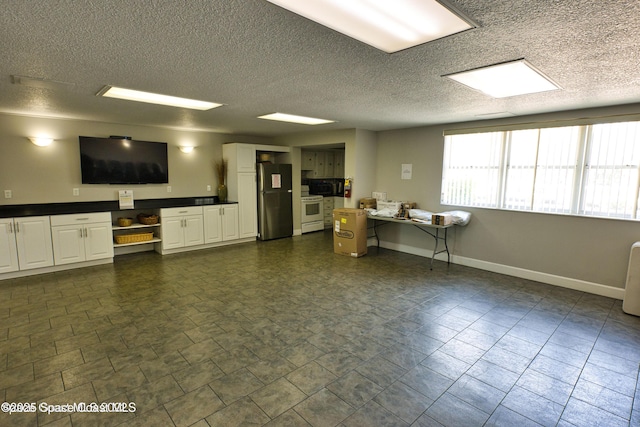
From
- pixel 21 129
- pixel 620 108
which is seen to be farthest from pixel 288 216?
pixel 620 108

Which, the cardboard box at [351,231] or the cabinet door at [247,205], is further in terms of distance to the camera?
the cabinet door at [247,205]

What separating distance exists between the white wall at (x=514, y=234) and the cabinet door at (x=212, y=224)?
329 centimetres

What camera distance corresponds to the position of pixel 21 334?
288cm

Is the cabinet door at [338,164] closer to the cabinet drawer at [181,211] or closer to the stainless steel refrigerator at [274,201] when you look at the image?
the stainless steel refrigerator at [274,201]

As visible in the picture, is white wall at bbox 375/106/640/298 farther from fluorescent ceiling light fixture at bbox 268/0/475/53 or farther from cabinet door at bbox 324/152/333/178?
fluorescent ceiling light fixture at bbox 268/0/475/53

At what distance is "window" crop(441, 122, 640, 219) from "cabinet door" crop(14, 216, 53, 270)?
20.2 ft

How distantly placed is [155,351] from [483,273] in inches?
175

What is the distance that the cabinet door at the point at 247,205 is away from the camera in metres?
6.71

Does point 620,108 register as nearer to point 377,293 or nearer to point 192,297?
point 377,293

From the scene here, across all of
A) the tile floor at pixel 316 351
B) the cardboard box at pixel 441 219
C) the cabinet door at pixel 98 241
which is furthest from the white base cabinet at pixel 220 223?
the cardboard box at pixel 441 219

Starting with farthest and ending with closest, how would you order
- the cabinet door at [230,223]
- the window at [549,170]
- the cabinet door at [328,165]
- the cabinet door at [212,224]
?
the cabinet door at [328,165]
the cabinet door at [230,223]
the cabinet door at [212,224]
the window at [549,170]

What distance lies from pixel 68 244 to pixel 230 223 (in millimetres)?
2659

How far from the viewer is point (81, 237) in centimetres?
479

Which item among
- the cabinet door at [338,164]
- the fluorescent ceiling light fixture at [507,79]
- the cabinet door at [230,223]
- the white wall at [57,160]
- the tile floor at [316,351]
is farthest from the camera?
the cabinet door at [338,164]
